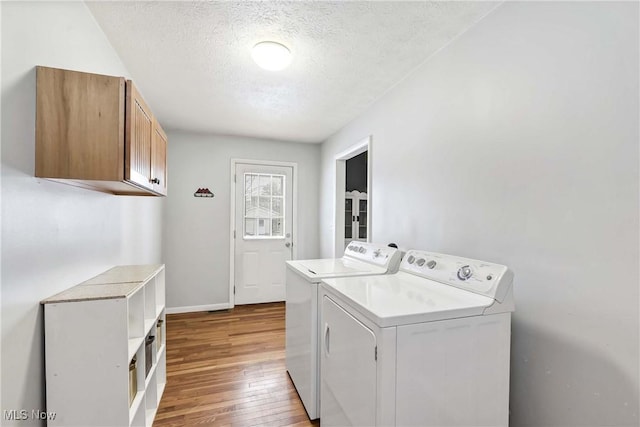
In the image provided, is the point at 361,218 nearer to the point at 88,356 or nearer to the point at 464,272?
the point at 464,272

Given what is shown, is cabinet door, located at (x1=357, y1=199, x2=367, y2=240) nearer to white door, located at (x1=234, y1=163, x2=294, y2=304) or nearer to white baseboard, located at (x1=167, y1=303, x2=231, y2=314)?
white door, located at (x1=234, y1=163, x2=294, y2=304)

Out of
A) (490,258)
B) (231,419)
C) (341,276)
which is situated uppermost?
(490,258)

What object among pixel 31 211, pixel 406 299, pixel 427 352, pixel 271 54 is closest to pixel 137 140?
pixel 31 211

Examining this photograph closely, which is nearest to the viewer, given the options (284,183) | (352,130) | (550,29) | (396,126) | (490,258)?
(550,29)

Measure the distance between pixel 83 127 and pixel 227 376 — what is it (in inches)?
78.7

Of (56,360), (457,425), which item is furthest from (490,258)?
(56,360)

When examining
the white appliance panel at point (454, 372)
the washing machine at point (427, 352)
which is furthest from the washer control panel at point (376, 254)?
the white appliance panel at point (454, 372)

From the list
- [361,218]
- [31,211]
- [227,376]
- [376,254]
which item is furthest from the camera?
[361,218]

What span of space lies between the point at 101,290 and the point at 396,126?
2.27m

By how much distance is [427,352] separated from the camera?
1093 millimetres

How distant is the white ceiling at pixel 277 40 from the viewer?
1.51 m

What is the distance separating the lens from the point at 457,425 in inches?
45.1

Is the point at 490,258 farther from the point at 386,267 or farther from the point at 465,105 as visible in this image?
the point at 465,105

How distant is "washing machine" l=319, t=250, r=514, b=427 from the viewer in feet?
3.47
